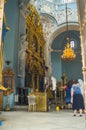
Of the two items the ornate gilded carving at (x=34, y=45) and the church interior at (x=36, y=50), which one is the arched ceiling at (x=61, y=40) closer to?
the church interior at (x=36, y=50)

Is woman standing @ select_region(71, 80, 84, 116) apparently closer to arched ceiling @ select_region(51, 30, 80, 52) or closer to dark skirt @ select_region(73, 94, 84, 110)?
dark skirt @ select_region(73, 94, 84, 110)

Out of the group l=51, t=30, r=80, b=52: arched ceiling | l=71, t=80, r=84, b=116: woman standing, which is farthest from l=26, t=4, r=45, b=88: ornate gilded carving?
l=71, t=80, r=84, b=116: woman standing

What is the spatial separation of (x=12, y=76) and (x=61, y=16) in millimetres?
12251

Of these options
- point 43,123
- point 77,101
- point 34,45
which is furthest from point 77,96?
point 34,45

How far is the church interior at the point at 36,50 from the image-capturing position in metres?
10.8

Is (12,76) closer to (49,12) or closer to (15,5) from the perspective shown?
(15,5)

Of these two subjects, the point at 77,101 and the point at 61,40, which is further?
the point at 61,40

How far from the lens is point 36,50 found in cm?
1962

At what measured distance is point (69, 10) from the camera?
22391mm

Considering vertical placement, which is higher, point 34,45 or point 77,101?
point 34,45

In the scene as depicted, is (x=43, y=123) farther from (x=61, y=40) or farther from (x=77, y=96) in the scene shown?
(x=61, y=40)

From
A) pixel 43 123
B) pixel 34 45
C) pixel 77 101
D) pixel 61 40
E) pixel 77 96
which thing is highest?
pixel 61 40

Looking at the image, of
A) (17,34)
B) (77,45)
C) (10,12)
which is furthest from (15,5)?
(77,45)

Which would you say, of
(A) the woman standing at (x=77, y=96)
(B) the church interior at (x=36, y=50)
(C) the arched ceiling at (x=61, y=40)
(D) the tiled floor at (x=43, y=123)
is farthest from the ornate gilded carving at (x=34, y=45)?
(D) the tiled floor at (x=43, y=123)
